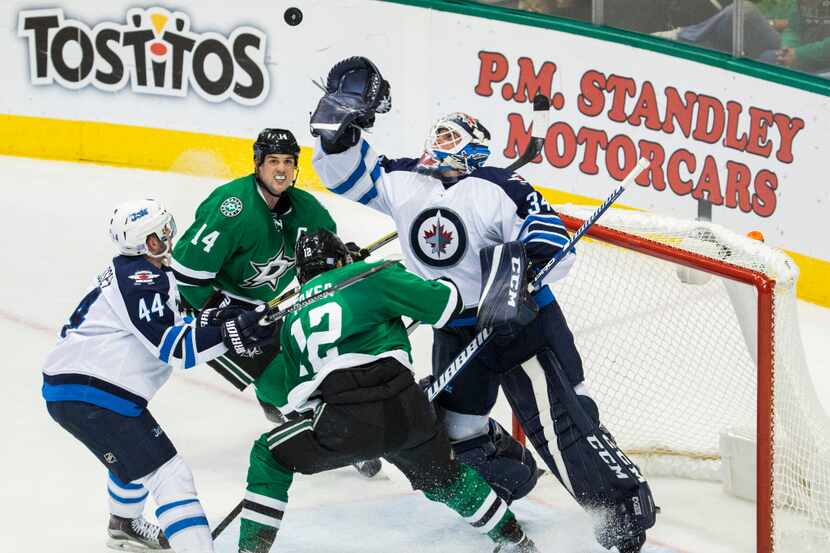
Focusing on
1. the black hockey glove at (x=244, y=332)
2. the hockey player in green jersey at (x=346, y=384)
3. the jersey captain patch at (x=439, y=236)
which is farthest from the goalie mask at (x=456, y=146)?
the black hockey glove at (x=244, y=332)

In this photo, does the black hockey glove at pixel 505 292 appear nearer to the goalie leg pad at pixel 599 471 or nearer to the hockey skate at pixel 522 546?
the goalie leg pad at pixel 599 471

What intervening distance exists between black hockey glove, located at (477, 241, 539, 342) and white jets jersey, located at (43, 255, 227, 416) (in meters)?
0.67

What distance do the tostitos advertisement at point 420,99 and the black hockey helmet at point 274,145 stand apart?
2.35m

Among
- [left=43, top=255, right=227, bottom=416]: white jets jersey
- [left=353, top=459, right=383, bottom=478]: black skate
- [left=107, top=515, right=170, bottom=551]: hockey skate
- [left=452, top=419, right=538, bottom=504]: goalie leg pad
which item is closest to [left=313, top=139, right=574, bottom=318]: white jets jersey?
[left=452, top=419, right=538, bottom=504]: goalie leg pad

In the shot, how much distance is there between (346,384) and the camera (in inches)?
129

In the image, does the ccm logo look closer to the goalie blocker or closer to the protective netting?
the goalie blocker

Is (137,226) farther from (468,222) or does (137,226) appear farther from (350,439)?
(468,222)

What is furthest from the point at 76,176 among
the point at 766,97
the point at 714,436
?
the point at 714,436

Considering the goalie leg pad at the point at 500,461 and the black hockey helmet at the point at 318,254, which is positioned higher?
the black hockey helmet at the point at 318,254

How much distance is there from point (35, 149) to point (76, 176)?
0.38 meters

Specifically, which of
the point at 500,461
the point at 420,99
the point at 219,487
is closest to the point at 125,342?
the point at 219,487

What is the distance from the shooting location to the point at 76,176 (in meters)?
6.95

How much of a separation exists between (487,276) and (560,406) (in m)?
0.42

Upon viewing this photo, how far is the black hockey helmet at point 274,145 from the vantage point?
405cm
